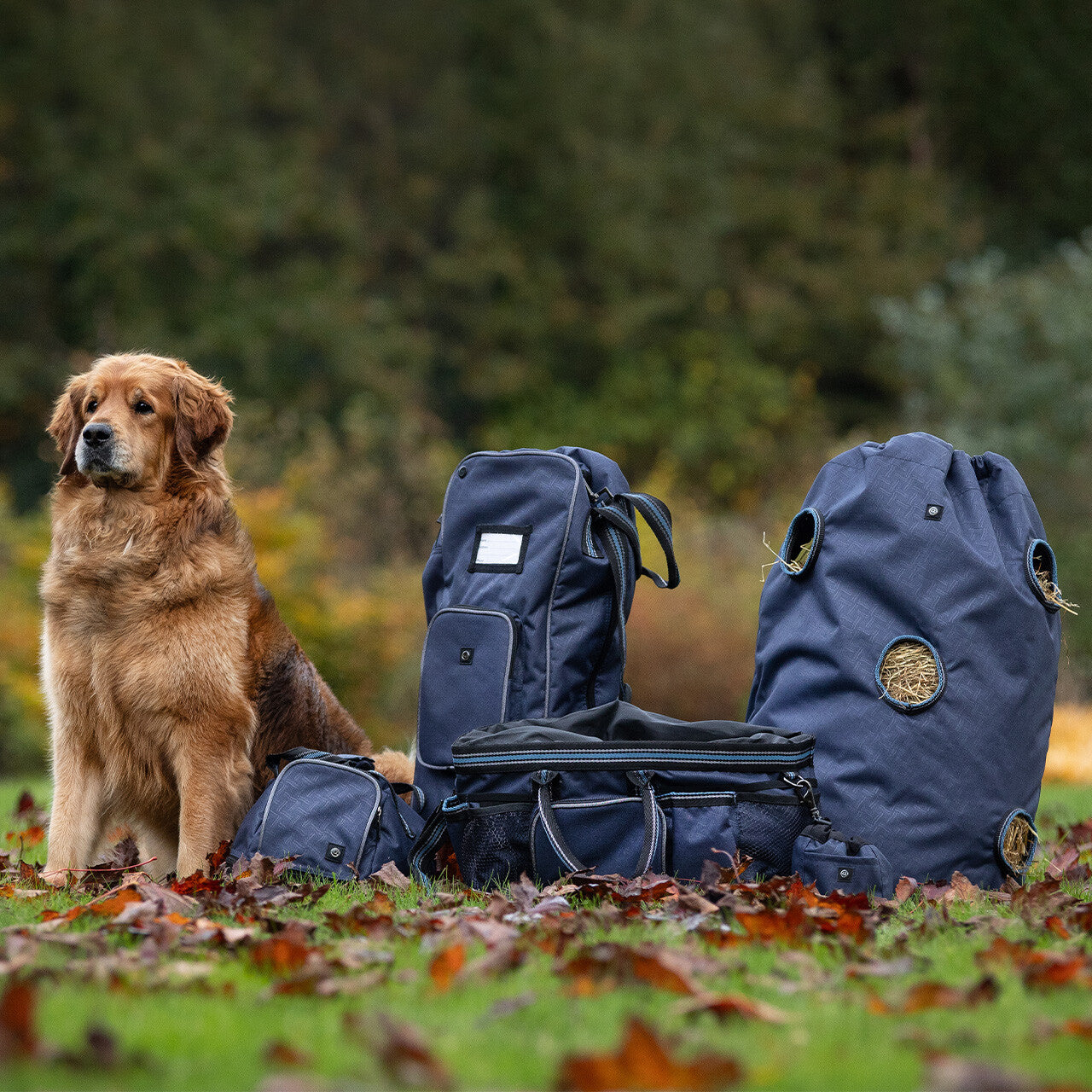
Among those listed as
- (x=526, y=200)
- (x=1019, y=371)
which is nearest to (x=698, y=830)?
(x=1019, y=371)

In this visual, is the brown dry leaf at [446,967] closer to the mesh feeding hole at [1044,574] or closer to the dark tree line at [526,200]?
the mesh feeding hole at [1044,574]

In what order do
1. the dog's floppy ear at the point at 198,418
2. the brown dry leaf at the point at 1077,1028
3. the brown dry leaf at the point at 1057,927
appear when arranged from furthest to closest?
the dog's floppy ear at the point at 198,418
the brown dry leaf at the point at 1057,927
the brown dry leaf at the point at 1077,1028

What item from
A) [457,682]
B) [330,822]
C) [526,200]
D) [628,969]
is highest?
[526,200]

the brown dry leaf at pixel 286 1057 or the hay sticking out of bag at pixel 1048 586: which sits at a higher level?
the hay sticking out of bag at pixel 1048 586

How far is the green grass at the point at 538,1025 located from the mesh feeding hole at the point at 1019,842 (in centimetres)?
102

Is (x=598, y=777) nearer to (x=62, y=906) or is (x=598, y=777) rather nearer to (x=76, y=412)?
(x=62, y=906)

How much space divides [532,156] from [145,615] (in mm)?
17142

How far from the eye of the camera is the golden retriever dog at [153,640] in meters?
3.68

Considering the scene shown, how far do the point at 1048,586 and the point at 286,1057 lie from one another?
2605mm

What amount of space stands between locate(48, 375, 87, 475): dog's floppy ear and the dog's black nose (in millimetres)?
154

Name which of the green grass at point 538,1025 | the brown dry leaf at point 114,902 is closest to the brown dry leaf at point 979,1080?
the green grass at point 538,1025

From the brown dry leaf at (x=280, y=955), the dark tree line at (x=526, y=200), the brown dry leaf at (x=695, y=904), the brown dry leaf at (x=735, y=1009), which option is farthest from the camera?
the dark tree line at (x=526, y=200)

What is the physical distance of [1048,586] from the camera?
3539 mm

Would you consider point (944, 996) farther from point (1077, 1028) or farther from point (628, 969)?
point (628, 969)
